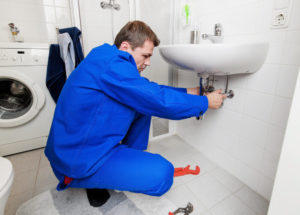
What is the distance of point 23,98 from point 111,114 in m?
1.11

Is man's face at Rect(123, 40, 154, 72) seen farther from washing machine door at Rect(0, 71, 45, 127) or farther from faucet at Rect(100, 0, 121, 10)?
washing machine door at Rect(0, 71, 45, 127)

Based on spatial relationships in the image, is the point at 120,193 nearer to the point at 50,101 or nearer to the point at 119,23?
the point at 50,101

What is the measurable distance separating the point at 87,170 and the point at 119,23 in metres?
A: 1.26

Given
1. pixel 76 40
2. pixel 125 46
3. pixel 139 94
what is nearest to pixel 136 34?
pixel 125 46

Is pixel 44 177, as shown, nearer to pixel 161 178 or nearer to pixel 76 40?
pixel 161 178

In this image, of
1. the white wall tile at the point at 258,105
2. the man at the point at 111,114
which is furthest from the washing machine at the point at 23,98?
the white wall tile at the point at 258,105

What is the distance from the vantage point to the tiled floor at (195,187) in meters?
0.98

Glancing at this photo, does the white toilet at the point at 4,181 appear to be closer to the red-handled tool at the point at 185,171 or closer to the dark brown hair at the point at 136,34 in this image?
the dark brown hair at the point at 136,34

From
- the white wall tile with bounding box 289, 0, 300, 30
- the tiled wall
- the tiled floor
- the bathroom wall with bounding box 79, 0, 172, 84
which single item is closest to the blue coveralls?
the tiled floor

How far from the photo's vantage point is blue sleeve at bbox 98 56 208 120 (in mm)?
725

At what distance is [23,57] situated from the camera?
4.39 feet

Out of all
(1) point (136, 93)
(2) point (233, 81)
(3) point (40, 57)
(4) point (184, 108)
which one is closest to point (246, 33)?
(2) point (233, 81)

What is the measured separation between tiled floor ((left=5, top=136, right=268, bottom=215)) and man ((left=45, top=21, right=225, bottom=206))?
280 mm

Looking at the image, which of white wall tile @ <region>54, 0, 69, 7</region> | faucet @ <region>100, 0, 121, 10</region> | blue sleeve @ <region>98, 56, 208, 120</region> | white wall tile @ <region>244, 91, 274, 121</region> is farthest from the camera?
white wall tile @ <region>54, 0, 69, 7</region>
